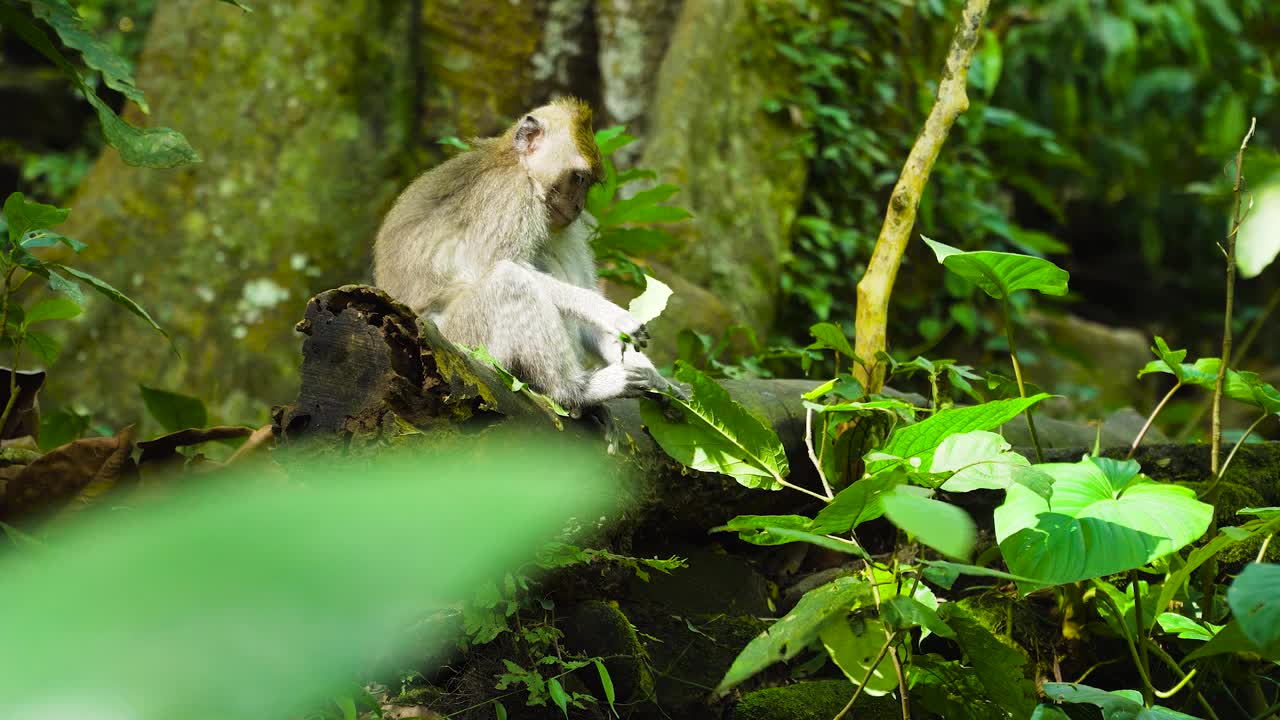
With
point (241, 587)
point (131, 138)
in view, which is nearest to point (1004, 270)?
point (131, 138)

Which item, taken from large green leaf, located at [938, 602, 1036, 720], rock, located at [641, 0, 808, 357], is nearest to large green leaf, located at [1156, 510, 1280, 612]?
large green leaf, located at [938, 602, 1036, 720]

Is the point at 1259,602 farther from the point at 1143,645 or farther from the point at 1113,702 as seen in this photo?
the point at 1143,645

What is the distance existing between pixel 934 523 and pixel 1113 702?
1.44 metres

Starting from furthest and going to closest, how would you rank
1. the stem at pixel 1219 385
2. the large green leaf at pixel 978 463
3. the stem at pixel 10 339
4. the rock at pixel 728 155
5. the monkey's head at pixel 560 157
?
the rock at pixel 728 155 < the monkey's head at pixel 560 157 < the stem at pixel 10 339 < the stem at pixel 1219 385 < the large green leaf at pixel 978 463

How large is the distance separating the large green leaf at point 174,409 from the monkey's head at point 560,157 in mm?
1590

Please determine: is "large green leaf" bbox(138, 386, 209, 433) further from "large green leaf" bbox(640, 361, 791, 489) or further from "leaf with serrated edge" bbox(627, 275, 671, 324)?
"large green leaf" bbox(640, 361, 791, 489)

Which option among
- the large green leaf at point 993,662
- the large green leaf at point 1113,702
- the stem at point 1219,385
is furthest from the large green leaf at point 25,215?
the stem at point 1219,385

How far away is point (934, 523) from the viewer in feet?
4.84

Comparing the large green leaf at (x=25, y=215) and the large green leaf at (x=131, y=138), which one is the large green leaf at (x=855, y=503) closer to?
the large green leaf at (x=131, y=138)

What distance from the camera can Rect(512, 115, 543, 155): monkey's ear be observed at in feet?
13.9

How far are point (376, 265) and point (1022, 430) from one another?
Answer: 8.92 ft

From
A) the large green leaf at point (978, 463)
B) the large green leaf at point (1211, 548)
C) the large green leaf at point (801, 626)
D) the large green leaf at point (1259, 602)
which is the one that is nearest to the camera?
the large green leaf at point (1259, 602)

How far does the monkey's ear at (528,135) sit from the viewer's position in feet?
13.9

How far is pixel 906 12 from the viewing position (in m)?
8.09
